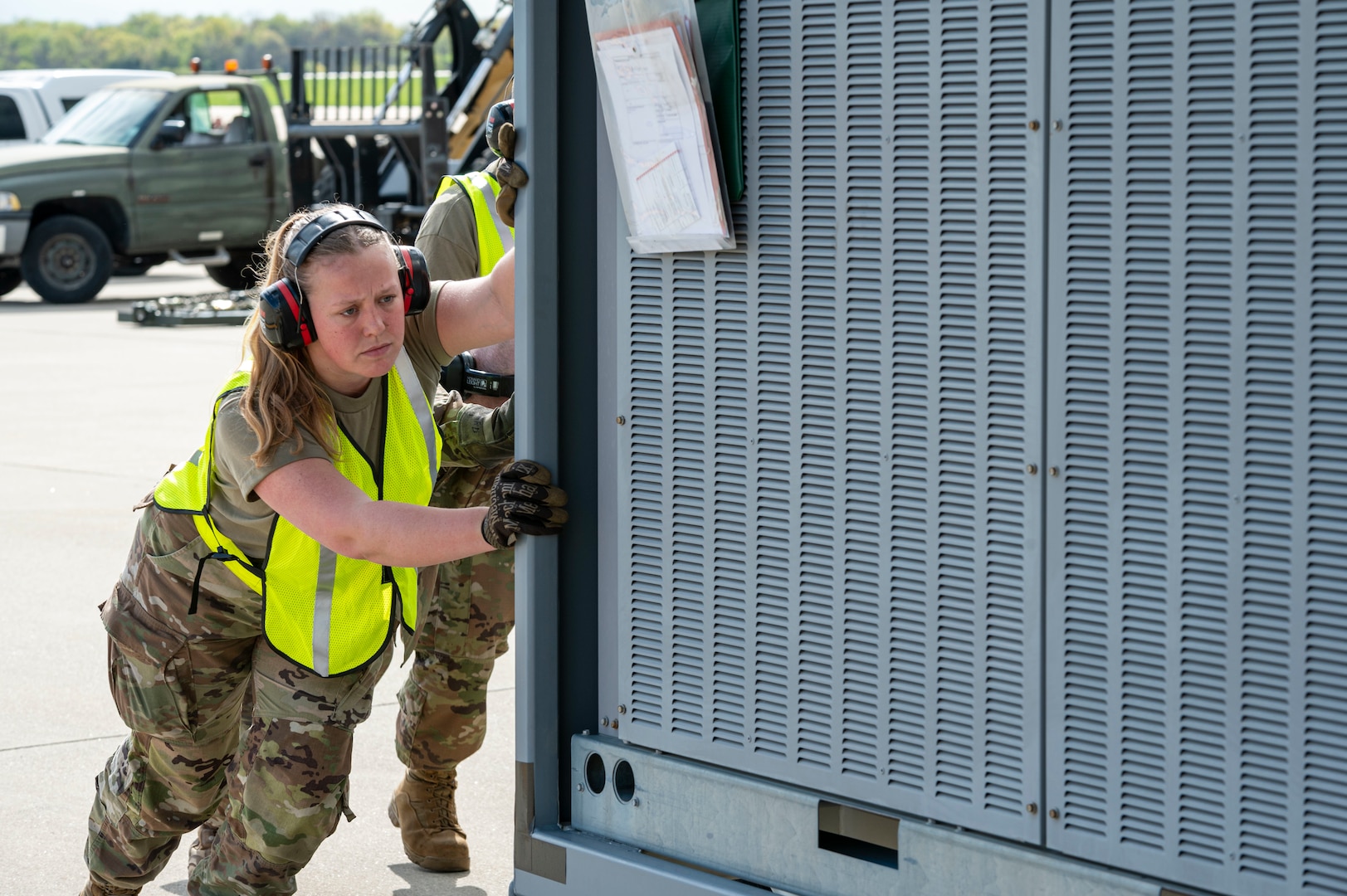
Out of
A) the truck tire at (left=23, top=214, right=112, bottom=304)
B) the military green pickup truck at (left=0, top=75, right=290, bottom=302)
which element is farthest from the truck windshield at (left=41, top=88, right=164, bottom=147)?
the truck tire at (left=23, top=214, right=112, bottom=304)

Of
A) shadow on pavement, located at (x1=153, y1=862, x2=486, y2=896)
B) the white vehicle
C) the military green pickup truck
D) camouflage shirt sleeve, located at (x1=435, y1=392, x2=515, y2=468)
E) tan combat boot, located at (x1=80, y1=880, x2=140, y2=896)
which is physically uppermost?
the white vehicle

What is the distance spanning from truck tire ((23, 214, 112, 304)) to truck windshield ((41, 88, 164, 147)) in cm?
89

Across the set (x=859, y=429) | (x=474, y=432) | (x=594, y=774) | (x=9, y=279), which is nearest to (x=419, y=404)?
(x=474, y=432)

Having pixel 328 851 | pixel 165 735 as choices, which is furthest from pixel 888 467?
pixel 328 851

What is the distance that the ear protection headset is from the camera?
9.47ft

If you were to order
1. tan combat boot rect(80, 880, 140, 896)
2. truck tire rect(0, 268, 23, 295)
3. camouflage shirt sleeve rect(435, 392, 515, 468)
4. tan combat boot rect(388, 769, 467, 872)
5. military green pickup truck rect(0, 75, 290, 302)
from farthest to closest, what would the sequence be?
truck tire rect(0, 268, 23, 295) < military green pickup truck rect(0, 75, 290, 302) < tan combat boot rect(388, 769, 467, 872) < camouflage shirt sleeve rect(435, 392, 515, 468) < tan combat boot rect(80, 880, 140, 896)

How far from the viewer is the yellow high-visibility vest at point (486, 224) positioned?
380cm

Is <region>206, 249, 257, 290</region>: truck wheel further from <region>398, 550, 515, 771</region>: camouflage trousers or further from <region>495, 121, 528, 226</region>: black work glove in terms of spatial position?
<region>495, 121, 528, 226</region>: black work glove

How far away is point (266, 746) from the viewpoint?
3.04 metres

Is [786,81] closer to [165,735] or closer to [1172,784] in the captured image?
[1172,784]

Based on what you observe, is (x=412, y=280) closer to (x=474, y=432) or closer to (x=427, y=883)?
(x=474, y=432)

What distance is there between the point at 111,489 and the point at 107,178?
9285mm

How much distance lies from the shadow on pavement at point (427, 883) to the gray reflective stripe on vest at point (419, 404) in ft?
3.21

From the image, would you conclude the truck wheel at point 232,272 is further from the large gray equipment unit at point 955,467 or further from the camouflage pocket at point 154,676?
the large gray equipment unit at point 955,467
